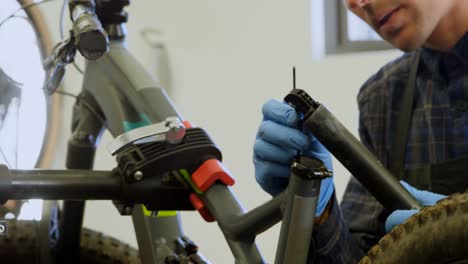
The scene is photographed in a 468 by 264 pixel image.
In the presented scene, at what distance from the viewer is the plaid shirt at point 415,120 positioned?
882 mm

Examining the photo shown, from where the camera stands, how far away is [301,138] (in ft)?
1.79

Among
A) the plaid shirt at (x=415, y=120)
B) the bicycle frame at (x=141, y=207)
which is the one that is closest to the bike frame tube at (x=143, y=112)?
the bicycle frame at (x=141, y=207)

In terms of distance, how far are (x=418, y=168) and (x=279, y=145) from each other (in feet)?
1.11

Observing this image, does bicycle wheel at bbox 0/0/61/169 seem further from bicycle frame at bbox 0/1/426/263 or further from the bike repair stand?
the bike repair stand

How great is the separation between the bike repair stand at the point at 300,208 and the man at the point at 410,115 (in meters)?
0.25

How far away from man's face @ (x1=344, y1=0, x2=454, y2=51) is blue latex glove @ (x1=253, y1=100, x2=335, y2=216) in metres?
0.26

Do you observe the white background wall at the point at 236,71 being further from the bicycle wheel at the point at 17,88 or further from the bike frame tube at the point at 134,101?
the bike frame tube at the point at 134,101

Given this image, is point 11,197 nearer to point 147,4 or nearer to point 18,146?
point 18,146

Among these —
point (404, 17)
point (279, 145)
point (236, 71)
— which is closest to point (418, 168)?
point (404, 17)

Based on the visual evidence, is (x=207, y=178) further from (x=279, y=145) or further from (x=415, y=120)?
(x=415, y=120)

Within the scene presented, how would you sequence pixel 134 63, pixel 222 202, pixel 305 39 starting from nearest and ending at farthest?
pixel 222 202 < pixel 134 63 < pixel 305 39

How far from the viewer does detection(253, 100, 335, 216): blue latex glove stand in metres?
0.56

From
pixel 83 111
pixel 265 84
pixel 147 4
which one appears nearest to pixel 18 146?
pixel 83 111

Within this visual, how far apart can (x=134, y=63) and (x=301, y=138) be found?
296 mm
